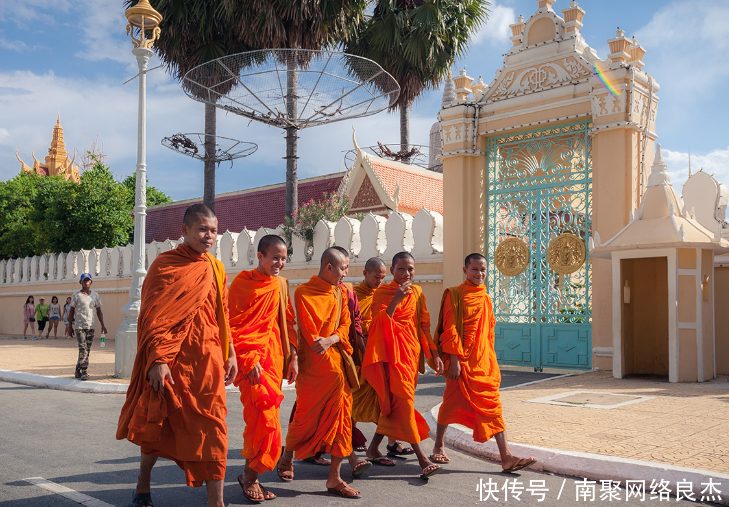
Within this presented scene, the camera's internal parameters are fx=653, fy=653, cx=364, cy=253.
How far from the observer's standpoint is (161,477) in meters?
4.84

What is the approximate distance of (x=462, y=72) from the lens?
41.7ft

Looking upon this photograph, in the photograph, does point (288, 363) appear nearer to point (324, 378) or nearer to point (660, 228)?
point (324, 378)

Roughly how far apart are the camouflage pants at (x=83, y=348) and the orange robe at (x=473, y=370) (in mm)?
7353

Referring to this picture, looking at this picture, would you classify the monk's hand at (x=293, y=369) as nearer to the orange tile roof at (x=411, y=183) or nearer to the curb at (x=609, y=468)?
the curb at (x=609, y=468)

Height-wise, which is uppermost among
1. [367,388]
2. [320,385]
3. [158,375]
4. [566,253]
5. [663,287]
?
[566,253]

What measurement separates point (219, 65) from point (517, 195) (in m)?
7.66

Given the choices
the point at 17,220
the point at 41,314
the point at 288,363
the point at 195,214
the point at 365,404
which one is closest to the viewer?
the point at 195,214

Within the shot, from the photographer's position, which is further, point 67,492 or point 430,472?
point 430,472

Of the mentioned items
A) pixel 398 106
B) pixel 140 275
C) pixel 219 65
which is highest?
pixel 398 106

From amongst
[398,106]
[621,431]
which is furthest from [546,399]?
Result: [398,106]

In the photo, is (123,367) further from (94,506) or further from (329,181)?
(329,181)

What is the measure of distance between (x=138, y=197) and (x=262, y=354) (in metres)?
7.49

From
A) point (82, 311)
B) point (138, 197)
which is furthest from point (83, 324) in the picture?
point (138, 197)

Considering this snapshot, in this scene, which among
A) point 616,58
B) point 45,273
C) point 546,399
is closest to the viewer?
point 546,399
